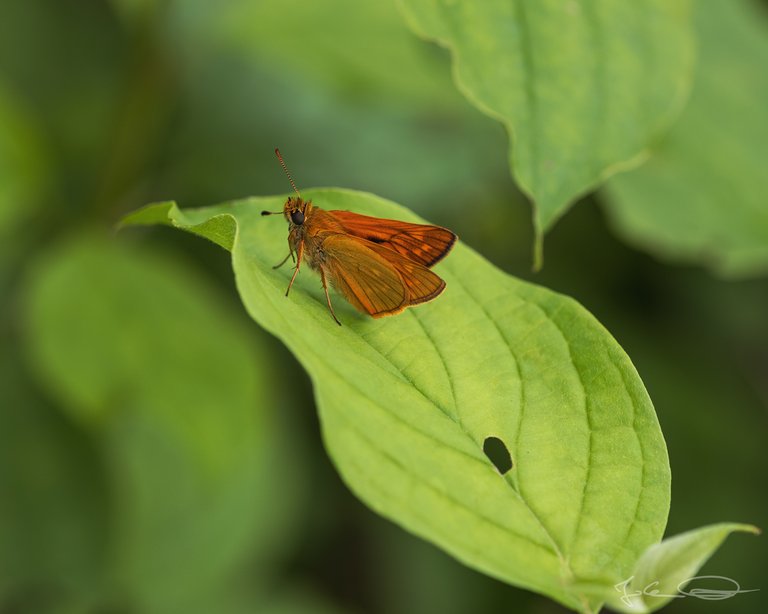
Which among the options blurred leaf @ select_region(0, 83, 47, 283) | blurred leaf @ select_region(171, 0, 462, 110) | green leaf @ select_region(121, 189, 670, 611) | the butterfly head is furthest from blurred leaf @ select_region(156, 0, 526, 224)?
green leaf @ select_region(121, 189, 670, 611)

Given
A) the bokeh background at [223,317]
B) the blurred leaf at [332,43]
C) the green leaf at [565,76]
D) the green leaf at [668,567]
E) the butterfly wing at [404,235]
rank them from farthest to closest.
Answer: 1. the blurred leaf at [332,43]
2. the bokeh background at [223,317]
3. the green leaf at [565,76]
4. the butterfly wing at [404,235]
5. the green leaf at [668,567]

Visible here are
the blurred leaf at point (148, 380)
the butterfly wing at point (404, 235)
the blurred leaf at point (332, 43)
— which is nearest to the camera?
the butterfly wing at point (404, 235)

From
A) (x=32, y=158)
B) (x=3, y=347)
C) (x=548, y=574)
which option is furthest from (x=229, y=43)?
(x=548, y=574)

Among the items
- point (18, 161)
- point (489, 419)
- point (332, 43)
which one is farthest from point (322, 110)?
point (489, 419)

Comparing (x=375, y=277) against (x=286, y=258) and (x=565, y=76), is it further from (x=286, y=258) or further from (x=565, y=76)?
(x=565, y=76)

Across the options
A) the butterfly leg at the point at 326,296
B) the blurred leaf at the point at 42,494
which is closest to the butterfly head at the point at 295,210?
the butterfly leg at the point at 326,296

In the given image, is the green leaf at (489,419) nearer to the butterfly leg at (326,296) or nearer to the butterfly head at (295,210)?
the butterfly leg at (326,296)
